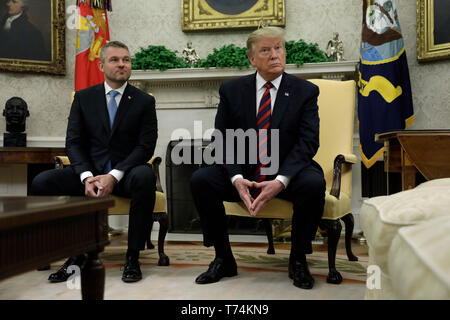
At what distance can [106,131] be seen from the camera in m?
2.86

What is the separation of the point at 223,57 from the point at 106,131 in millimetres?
2010

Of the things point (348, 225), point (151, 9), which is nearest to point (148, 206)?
point (348, 225)

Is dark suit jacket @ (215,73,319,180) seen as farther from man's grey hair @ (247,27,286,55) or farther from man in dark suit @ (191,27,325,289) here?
man's grey hair @ (247,27,286,55)

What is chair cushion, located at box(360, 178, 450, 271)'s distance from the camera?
1101 millimetres

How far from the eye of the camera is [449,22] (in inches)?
165

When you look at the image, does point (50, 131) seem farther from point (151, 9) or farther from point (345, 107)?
point (345, 107)

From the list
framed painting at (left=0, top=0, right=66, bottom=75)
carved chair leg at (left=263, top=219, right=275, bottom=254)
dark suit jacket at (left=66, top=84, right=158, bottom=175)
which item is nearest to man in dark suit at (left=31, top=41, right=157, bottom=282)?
dark suit jacket at (left=66, top=84, right=158, bottom=175)

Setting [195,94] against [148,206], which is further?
[195,94]

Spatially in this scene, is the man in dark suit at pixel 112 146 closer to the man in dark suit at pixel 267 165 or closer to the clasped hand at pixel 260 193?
the man in dark suit at pixel 267 165

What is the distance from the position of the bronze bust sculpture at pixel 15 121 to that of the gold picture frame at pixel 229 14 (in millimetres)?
2139

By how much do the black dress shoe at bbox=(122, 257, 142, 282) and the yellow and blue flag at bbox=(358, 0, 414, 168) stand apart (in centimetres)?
256

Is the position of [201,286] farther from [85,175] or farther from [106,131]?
[106,131]

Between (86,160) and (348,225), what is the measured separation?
194 cm

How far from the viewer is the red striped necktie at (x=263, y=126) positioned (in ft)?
8.36
